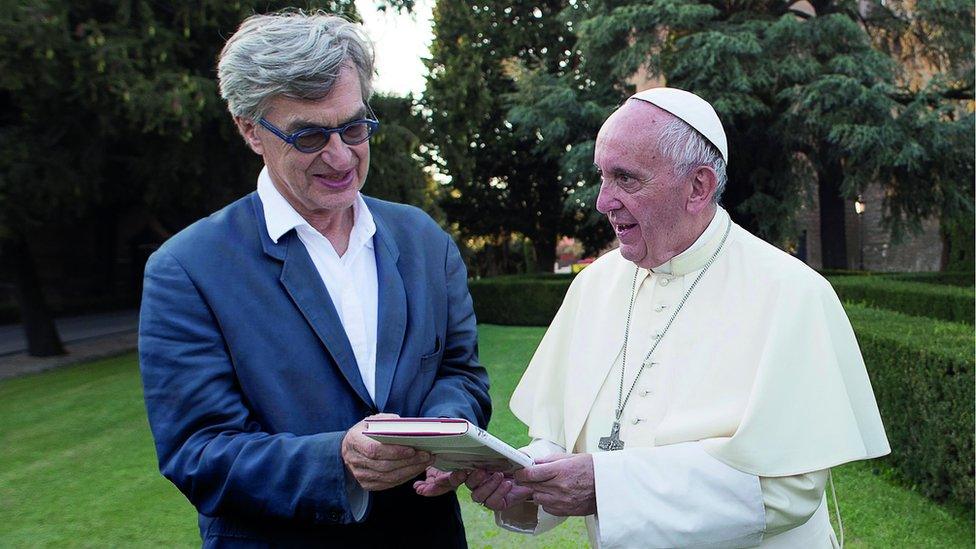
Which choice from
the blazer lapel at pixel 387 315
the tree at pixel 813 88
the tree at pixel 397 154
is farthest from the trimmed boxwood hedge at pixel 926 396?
the tree at pixel 813 88

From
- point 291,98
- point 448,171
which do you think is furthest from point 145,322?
point 448,171

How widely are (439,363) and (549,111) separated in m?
17.6

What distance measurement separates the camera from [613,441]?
2.31 metres

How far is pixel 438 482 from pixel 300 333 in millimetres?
479

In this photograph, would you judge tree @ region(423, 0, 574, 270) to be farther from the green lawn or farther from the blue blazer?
the blue blazer

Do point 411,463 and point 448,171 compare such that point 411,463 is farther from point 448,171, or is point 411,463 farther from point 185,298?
point 448,171

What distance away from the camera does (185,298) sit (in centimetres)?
187

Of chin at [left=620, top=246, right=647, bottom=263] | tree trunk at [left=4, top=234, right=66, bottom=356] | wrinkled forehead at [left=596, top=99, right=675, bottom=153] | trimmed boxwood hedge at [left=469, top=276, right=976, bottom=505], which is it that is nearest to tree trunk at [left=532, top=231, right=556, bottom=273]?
tree trunk at [left=4, top=234, right=66, bottom=356]

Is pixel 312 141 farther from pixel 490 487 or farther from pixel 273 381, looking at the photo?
pixel 490 487

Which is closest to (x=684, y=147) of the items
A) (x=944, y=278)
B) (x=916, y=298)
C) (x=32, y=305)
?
(x=916, y=298)

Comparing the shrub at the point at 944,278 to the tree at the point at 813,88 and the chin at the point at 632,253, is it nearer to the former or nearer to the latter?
the tree at the point at 813,88

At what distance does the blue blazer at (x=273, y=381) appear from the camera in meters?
1.82

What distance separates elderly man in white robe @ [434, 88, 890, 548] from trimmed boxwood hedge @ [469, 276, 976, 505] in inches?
129

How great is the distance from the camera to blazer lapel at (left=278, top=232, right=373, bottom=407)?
1.94 meters
